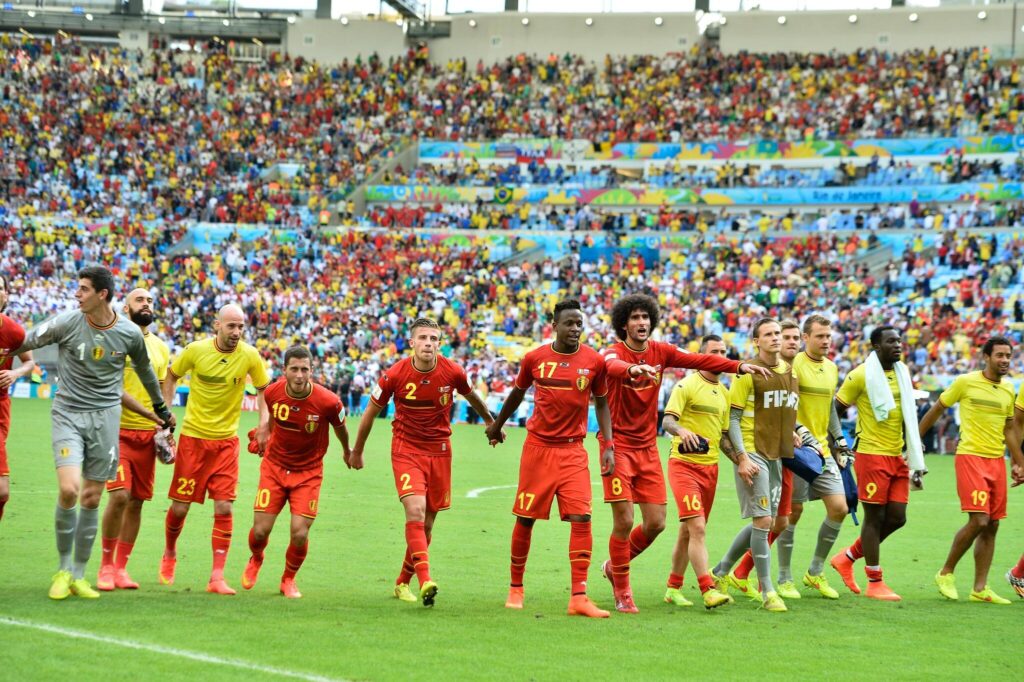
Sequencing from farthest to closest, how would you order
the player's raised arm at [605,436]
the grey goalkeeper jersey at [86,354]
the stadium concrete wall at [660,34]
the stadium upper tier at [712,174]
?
1. the stadium concrete wall at [660,34]
2. the stadium upper tier at [712,174]
3. the player's raised arm at [605,436]
4. the grey goalkeeper jersey at [86,354]

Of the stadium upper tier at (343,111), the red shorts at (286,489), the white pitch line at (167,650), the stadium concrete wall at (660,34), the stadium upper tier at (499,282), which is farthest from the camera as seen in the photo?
the stadium concrete wall at (660,34)

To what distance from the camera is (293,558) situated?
385 inches

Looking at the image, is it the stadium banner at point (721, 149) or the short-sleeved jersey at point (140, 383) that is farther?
the stadium banner at point (721, 149)

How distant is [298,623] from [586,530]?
231cm

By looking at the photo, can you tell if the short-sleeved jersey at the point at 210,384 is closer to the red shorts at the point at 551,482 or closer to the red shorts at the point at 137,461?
the red shorts at the point at 137,461


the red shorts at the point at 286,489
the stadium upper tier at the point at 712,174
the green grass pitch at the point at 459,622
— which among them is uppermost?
the stadium upper tier at the point at 712,174

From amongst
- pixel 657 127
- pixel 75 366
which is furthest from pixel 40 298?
pixel 75 366

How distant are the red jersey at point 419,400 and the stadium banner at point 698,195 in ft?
116

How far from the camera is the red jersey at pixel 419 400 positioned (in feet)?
33.0

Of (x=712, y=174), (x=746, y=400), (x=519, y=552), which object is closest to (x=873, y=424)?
(x=746, y=400)

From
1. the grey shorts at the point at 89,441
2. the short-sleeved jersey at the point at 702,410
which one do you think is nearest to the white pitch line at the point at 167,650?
the grey shorts at the point at 89,441

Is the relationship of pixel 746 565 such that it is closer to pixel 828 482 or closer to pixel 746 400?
pixel 828 482

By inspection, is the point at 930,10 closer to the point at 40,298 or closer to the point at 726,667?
the point at 40,298

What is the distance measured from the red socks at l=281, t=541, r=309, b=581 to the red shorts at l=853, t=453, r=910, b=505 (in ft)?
16.3
